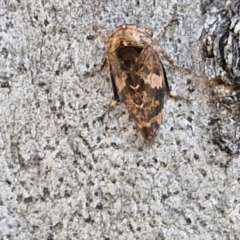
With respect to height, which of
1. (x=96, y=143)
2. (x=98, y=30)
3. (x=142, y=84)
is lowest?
(x=96, y=143)

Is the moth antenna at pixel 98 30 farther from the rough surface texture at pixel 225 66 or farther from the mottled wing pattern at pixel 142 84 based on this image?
the rough surface texture at pixel 225 66

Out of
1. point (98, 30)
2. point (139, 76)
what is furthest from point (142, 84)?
point (98, 30)

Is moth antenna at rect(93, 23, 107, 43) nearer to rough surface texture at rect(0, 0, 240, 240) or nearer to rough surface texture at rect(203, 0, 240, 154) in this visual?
rough surface texture at rect(0, 0, 240, 240)

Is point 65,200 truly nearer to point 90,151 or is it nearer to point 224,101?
point 90,151

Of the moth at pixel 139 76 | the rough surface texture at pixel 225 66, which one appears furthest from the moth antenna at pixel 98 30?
the rough surface texture at pixel 225 66

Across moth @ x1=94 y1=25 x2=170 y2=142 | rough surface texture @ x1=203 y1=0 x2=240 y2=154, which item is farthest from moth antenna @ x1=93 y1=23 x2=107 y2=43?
rough surface texture @ x1=203 y1=0 x2=240 y2=154

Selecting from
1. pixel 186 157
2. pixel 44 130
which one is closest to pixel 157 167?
pixel 186 157

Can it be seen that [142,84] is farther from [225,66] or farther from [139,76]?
[225,66]
